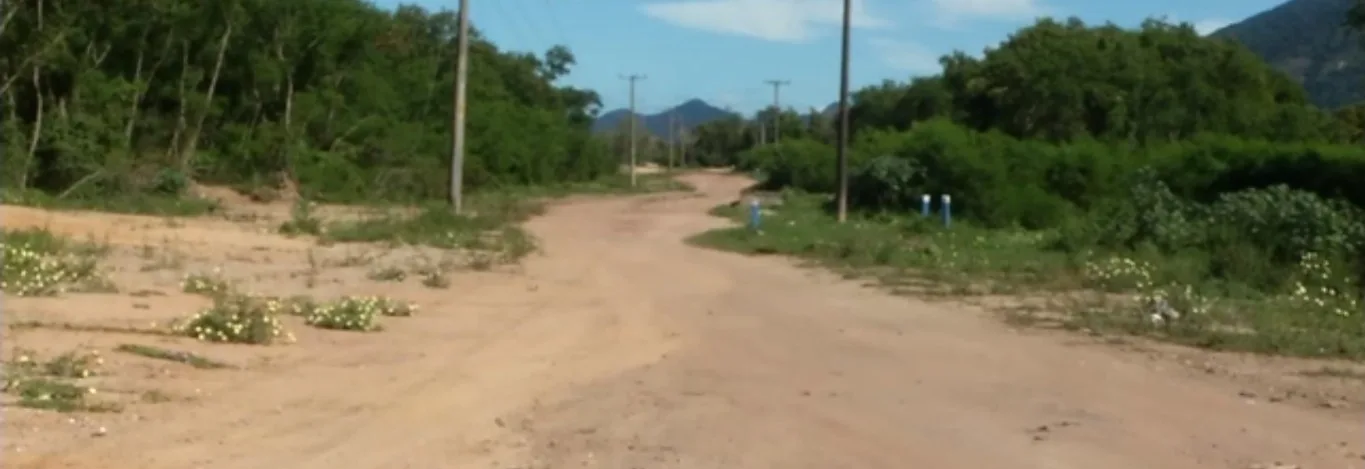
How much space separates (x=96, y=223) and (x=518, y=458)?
25015 millimetres

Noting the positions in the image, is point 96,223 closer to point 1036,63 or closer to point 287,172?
point 287,172

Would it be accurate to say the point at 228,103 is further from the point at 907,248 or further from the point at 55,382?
the point at 55,382

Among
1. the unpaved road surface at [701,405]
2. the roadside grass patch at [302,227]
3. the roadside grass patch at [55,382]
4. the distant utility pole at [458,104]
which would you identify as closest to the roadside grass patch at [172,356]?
the unpaved road surface at [701,405]

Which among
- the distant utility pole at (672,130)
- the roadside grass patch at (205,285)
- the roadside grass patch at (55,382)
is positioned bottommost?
the distant utility pole at (672,130)

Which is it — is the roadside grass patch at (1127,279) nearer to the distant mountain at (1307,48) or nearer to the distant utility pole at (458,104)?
the distant utility pole at (458,104)

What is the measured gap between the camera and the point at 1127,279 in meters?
23.1

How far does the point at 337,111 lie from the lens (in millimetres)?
56188

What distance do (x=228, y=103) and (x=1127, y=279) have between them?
122ft

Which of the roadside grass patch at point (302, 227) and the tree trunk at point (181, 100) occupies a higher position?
the tree trunk at point (181, 100)

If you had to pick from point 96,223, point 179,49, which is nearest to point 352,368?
point 96,223

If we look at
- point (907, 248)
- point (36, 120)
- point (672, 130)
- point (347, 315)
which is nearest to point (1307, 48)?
point (907, 248)

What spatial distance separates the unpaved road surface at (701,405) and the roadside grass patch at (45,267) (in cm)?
338

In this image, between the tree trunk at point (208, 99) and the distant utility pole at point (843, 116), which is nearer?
the distant utility pole at point (843, 116)

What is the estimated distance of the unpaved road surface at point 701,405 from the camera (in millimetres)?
9945
